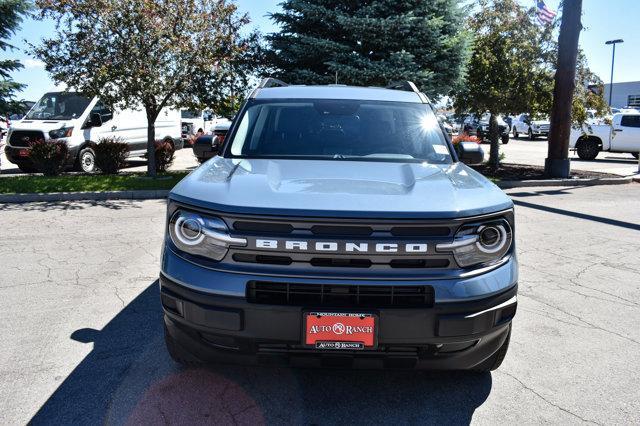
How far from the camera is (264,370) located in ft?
10.7

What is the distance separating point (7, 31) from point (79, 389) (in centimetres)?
1310

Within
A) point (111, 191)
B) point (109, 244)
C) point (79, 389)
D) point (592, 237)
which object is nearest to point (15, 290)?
point (109, 244)

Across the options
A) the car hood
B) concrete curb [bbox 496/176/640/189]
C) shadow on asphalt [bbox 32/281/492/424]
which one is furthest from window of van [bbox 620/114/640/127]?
shadow on asphalt [bbox 32/281/492/424]

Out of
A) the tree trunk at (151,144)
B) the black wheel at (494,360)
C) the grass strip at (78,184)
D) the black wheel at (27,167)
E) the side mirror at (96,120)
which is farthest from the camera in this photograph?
the side mirror at (96,120)

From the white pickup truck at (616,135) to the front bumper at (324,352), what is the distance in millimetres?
19204

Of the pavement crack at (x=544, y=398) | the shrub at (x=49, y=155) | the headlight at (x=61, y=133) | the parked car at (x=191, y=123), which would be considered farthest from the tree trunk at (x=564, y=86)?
the parked car at (x=191, y=123)

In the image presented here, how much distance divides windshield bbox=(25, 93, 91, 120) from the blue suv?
12.7m

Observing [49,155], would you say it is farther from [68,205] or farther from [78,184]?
[68,205]

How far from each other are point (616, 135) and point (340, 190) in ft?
66.8

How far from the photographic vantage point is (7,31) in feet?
42.9

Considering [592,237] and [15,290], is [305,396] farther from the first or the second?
[592,237]

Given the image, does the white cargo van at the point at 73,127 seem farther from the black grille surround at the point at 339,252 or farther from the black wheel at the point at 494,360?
the black wheel at the point at 494,360

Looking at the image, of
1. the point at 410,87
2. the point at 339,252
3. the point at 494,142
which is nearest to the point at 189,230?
the point at 339,252

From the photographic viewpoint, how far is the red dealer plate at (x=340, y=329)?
242cm
